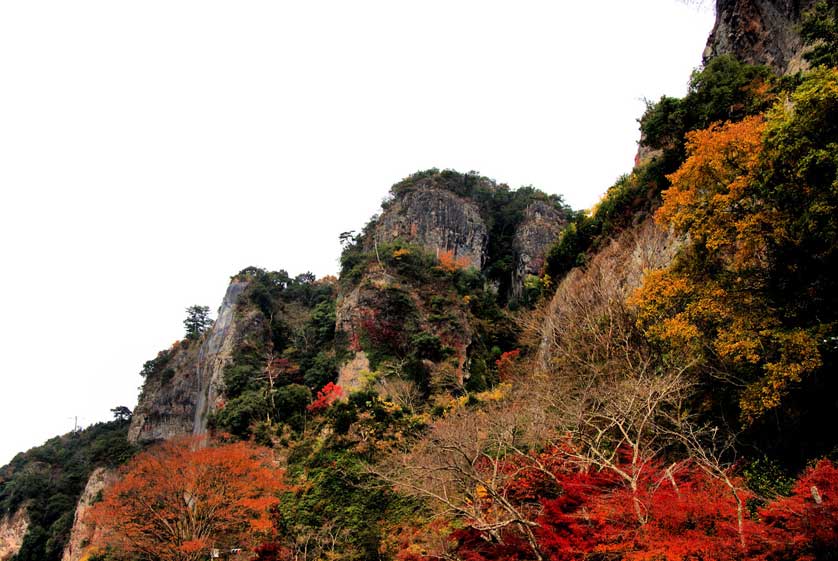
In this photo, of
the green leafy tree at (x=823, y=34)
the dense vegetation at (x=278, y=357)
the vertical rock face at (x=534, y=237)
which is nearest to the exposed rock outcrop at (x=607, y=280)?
the green leafy tree at (x=823, y=34)

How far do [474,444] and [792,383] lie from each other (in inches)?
281

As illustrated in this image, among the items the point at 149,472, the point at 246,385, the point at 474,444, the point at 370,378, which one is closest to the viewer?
the point at 474,444

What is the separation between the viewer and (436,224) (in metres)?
42.0

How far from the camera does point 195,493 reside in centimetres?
1897

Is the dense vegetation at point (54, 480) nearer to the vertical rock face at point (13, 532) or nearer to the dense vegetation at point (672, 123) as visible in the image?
the vertical rock face at point (13, 532)

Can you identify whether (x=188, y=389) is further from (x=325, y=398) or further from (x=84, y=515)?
(x=325, y=398)

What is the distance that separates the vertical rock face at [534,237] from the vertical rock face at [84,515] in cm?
3148

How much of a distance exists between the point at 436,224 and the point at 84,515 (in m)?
31.0

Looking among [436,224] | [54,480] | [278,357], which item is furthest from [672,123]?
[54,480]

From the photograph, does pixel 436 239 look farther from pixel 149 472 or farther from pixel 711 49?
pixel 149 472

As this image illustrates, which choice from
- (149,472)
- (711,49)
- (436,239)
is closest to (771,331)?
(711,49)

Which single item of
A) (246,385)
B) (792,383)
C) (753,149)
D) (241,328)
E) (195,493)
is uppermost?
(241,328)

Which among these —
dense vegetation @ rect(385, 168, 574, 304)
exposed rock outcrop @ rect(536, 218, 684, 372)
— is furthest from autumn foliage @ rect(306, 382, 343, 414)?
dense vegetation @ rect(385, 168, 574, 304)

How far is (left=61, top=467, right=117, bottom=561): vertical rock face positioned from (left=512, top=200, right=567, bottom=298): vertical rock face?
3148 cm
